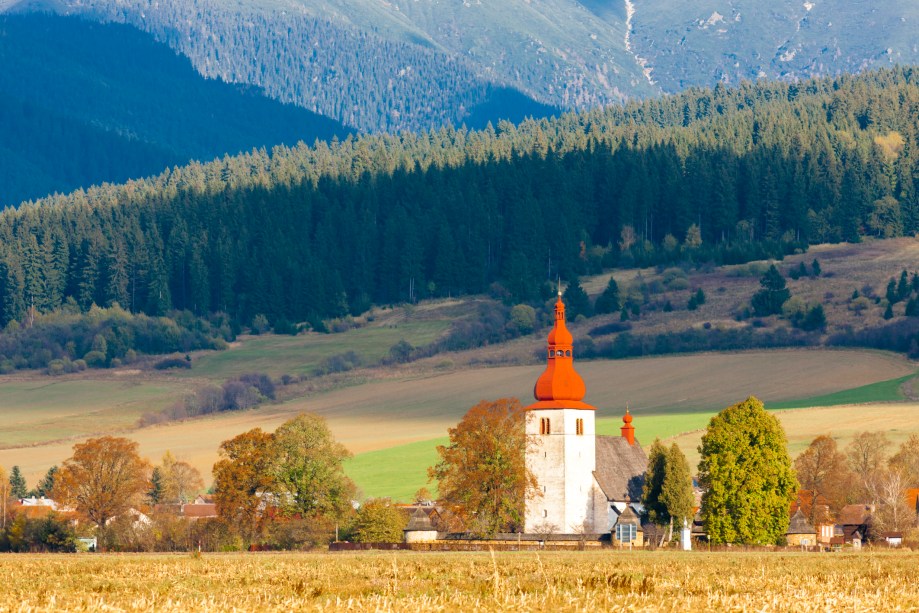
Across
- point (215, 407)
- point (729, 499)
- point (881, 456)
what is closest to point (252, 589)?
point (729, 499)

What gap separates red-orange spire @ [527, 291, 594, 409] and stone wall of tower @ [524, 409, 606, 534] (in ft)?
1.96

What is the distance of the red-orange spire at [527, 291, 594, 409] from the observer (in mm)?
110312

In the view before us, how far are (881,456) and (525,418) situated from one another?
96.6 feet

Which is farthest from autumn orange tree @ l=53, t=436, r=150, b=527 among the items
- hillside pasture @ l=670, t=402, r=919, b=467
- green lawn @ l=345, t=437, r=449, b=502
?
hillside pasture @ l=670, t=402, r=919, b=467

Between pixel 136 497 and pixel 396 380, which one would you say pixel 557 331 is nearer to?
pixel 136 497

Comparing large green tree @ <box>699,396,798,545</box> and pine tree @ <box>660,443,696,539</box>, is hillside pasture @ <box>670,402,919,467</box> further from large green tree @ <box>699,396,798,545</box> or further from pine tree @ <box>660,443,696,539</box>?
large green tree @ <box>699,396,798,545</box>

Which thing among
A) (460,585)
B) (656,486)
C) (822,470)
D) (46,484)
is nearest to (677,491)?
(656,486)

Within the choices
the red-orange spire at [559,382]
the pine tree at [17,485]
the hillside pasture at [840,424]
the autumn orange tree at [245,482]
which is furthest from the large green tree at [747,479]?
the pine tree at [17,485]

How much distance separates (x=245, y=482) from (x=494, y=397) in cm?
7432

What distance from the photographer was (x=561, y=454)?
356 ft

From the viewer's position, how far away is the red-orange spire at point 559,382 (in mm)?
110312

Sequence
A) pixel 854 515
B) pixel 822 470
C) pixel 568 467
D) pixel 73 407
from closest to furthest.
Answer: pixel 568 467 → pixel 822 470 → pixel 854 515 → pixel 73 407

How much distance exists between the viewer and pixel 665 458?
99812mm

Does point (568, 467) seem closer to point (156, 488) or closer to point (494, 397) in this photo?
point (156, 488)
